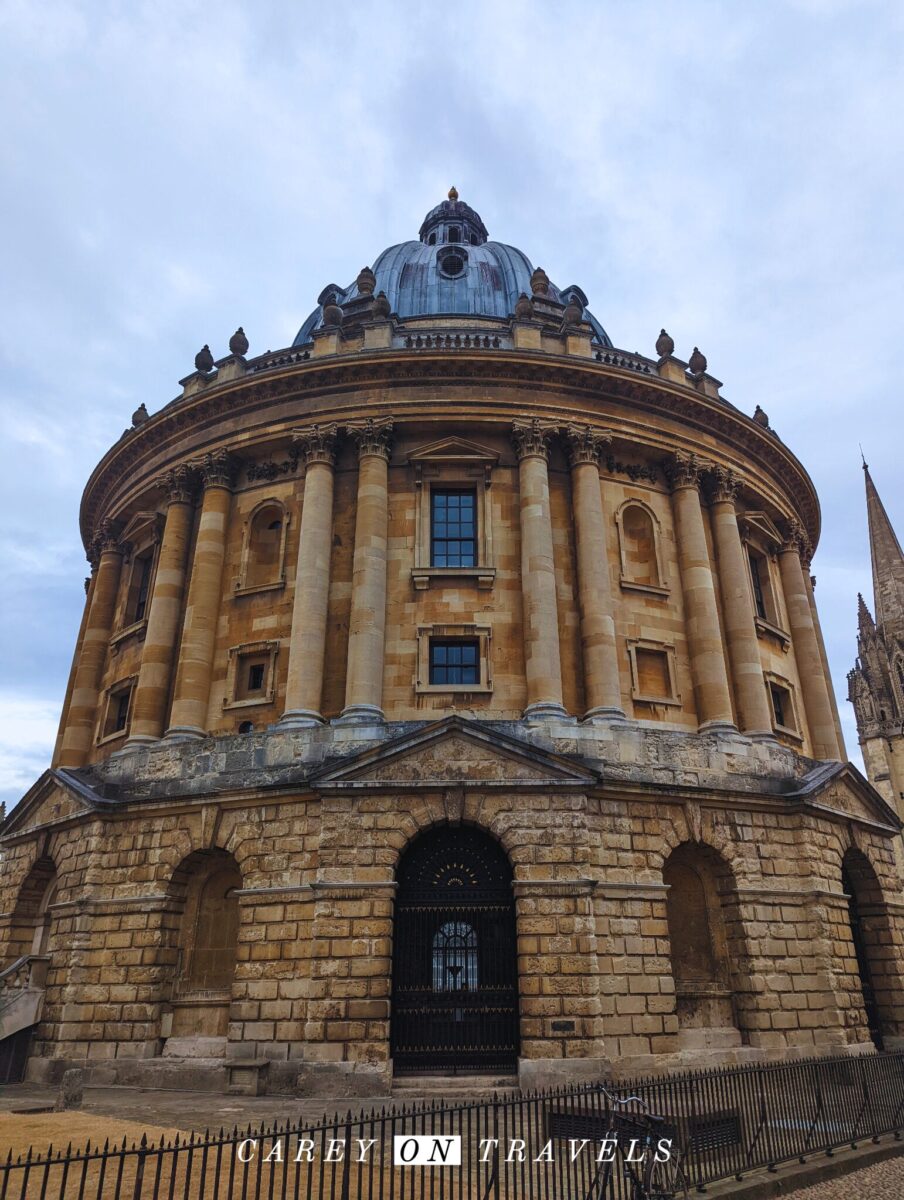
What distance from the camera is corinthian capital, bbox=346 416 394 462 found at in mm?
25078

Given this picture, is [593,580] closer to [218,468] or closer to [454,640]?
[454,640]

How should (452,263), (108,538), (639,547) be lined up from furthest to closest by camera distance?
(452,263), (108,538), (639,547)

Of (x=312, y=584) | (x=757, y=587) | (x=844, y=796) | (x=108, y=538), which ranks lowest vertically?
(x=844, y=796)

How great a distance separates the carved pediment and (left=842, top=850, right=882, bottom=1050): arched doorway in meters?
15.2

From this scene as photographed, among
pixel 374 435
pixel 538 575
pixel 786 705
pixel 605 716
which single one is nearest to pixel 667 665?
pixel 605 716

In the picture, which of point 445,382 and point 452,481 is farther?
point 445,382

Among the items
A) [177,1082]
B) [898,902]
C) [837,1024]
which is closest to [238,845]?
[177,1082]

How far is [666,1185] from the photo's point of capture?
9.45m

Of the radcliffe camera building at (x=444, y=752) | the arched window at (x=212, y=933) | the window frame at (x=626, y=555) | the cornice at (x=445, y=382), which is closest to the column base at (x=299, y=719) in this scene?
the radcliffe camera building at (x=444, y=752)

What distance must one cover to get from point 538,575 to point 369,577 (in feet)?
14.9

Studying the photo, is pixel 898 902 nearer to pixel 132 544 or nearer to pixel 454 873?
pixel 454 873

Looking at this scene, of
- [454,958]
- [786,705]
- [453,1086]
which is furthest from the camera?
[786,705]

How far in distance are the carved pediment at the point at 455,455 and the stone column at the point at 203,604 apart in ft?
20.2

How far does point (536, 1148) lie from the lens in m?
11.2
